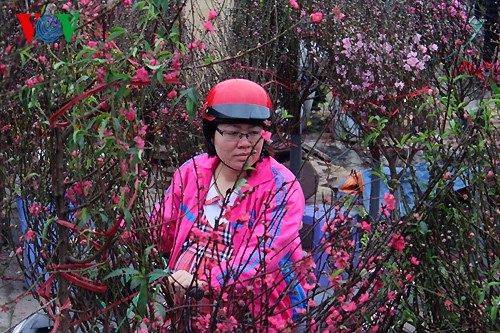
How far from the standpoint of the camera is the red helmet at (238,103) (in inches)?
112

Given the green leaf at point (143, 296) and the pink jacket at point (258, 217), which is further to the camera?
the pink jacket at point (258, 217)

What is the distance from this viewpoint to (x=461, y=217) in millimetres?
2703

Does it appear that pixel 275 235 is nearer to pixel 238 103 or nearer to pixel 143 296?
pixel 238 103

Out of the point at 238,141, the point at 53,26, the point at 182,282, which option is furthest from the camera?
the point at 238,141

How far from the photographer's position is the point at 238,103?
2.86m

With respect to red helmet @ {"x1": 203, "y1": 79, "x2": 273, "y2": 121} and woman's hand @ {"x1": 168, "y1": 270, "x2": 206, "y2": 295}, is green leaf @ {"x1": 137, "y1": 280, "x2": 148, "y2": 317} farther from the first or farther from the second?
red helmet @ {"x1": 203, "y1": 79, "x2": 273, "y2": 121}

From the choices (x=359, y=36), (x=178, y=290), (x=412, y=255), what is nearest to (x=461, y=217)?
(x=412, y=255)

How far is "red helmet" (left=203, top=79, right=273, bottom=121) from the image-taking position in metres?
2.85

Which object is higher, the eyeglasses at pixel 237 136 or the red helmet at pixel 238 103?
the red helmet at pixel 238 103

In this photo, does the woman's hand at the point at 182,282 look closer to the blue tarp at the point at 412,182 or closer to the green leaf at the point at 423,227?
the blue tarp at the point at 412,182

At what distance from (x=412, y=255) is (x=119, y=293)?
1.02m

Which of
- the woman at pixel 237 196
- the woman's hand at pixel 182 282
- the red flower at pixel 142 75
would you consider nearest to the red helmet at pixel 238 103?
the woman at pixel 237 196

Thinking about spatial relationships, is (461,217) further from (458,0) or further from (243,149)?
(458,0)

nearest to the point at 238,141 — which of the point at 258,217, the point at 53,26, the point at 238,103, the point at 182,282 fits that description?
the point at 238,103
